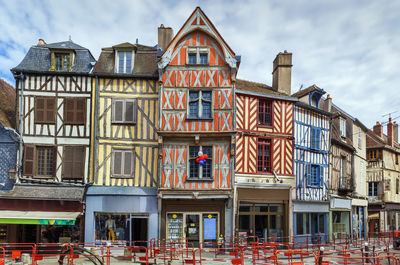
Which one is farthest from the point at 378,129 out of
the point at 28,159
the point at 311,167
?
the point at 28,159

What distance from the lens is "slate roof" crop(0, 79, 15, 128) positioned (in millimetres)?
19391

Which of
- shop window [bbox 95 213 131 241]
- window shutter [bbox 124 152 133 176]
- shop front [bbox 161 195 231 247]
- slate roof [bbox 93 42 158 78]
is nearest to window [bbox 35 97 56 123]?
slate roof [bbox 93 42 158 78]

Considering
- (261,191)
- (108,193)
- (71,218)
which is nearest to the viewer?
(71,218)

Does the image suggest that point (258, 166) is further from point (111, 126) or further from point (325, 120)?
point (111, 126)

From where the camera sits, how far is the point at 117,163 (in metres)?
19.4

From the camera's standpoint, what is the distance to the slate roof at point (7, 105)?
19.4 metres

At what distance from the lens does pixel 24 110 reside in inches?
754

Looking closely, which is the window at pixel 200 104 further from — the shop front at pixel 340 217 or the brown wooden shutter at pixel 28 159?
the shop front at pixel 340 217

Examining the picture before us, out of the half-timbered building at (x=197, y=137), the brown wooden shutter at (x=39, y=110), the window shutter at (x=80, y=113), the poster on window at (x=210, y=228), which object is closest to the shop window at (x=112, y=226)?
the half-timbered building at (x=197, y=137)

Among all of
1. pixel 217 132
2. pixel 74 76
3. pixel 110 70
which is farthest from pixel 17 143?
pixel 217 132

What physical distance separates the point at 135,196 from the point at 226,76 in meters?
7.20

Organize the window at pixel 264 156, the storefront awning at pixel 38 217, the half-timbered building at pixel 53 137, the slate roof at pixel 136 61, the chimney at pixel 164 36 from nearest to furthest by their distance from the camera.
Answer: the storefront awning at pixel 38 217 < the half-timbered building at pixel 53 137 < the slate roof at pixel 136 61 < the window at pixel 264 156 < the chimney at pixel 164 36

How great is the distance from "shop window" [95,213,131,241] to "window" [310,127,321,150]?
36.0 feet

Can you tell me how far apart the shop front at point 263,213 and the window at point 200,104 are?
405cm
